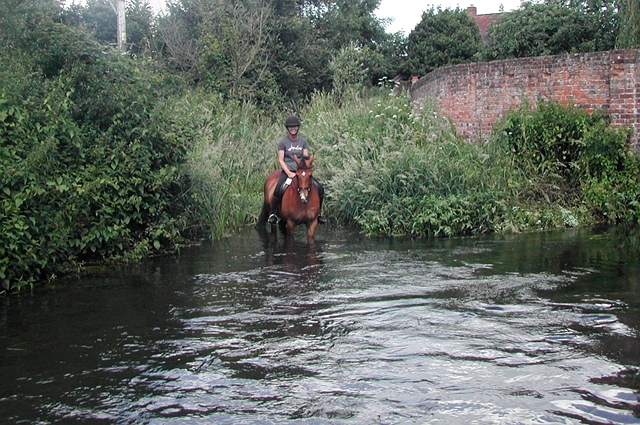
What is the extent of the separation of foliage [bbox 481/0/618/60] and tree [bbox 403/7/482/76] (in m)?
8.67

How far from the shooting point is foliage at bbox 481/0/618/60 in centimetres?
2969

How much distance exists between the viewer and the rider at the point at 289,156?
13.8 metres

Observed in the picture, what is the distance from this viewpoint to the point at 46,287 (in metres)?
9.60

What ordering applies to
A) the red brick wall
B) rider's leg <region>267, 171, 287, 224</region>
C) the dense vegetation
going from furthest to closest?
the red brick wall → rider's leg <region>267, 171, 287, 224</region> → the dense vegetation

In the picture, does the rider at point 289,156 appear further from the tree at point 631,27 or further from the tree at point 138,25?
the tree at point 138,25

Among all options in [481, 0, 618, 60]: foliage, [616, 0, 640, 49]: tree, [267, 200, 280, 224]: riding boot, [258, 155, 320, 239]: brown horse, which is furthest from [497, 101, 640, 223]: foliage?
[481, 0, 618, 60]: foliage

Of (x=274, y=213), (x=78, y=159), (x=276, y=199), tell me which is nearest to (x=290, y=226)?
(x=276, y=199)

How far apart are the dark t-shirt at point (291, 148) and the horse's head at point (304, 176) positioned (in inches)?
39.4

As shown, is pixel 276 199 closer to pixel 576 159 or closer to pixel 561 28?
pixel 576 159

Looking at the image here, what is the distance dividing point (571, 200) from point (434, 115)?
4132 mm

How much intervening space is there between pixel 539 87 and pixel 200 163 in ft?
26.9

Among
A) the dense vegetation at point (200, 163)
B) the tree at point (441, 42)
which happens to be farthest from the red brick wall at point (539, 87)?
the tree at point (441, 42)

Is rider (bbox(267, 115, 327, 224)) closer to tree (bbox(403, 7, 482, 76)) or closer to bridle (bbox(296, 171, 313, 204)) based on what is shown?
bridle (bbox(296, 171, 313, 204))

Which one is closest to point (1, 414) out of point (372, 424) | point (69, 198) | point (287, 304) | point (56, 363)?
point (56, 363)
